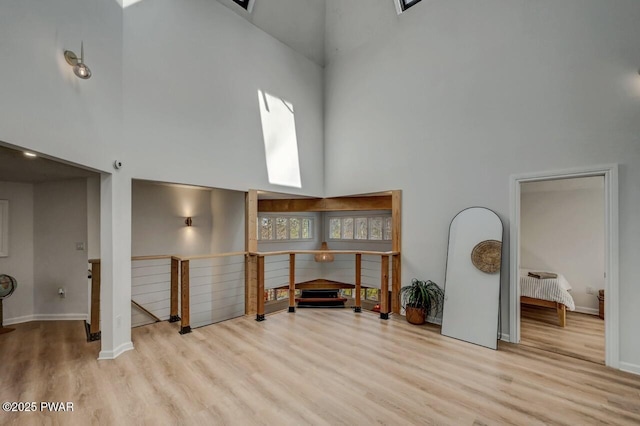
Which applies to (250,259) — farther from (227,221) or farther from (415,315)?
(415,315)

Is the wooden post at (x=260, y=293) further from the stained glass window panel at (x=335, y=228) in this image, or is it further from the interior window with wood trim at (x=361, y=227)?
→ the stained glass window panel at (x=335, y=228)

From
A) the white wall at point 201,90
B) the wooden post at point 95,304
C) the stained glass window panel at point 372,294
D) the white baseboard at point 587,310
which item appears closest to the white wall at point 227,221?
the white wall at point 201,90

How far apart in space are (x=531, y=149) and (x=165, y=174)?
472 cm

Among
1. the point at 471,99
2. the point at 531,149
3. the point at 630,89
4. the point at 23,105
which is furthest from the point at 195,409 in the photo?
the point at 630,89

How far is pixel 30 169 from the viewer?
12.4ft

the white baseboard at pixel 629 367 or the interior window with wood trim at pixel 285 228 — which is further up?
the interior window with wood trim at pixel 285 228

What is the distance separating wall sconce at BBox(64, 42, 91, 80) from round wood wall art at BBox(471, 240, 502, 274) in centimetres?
490

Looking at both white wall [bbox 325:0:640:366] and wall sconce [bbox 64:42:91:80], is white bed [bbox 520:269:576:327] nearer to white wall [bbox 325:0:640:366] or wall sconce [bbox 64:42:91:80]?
white wall [bbox 325:0:640:366]

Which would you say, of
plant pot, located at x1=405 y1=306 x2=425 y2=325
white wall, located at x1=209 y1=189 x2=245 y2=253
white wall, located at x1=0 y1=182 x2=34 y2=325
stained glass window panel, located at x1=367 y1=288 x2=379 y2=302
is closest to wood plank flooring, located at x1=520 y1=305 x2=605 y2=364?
plant pot, located at x1=405 y1=306 x2=425 y2=325

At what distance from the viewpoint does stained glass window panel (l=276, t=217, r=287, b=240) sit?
7.64m

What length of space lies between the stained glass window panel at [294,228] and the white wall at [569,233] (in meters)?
5.27

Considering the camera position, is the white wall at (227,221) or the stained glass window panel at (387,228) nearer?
the white wall at (227,221)

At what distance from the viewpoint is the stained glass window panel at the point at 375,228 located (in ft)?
24.1

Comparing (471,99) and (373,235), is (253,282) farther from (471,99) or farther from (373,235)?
(471,99)
